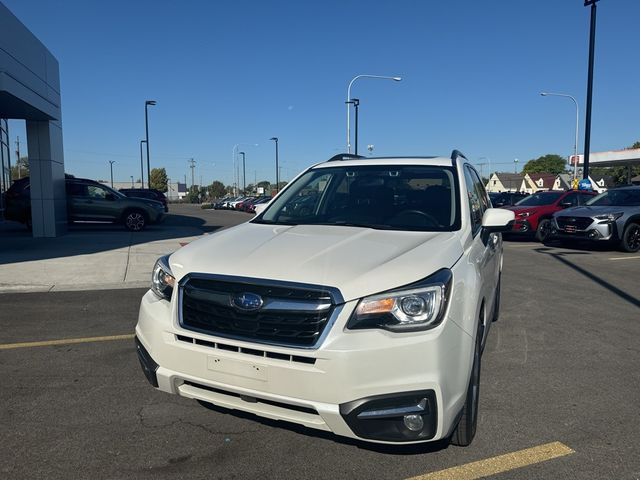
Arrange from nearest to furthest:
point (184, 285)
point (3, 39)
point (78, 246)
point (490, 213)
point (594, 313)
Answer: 1. point (184, 285)
2. point (490, 213)
3. point (594, 313)
4. point (3, 39)
5. point (78, 246)

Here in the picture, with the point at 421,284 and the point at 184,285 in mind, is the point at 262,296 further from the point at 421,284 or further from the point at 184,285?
the point at 421,284

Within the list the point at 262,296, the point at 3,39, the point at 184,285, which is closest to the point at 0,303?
the point at 184,285

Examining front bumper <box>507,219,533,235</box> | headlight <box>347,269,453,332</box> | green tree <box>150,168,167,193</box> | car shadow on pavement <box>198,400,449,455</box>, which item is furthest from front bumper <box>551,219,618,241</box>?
green tree <box>150,168,167,193</box>

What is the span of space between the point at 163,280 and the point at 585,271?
8.98 m

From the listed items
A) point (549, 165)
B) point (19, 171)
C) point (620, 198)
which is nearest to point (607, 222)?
point (620, 198)

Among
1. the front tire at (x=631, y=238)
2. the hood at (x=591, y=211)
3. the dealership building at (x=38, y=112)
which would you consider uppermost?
the dealership building at (x=38, y=112)

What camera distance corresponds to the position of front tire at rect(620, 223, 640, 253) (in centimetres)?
1243

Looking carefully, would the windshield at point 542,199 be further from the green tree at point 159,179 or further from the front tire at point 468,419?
the green tree at point 159,179

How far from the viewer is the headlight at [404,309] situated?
257 centimetres

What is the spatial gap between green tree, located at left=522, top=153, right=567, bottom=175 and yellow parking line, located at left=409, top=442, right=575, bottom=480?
470 feet

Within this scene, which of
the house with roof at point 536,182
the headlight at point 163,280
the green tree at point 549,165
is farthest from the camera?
the green tree at point 549,165

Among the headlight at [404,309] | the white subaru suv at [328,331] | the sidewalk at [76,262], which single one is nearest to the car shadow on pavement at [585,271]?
the white subaru suv at [328,331]

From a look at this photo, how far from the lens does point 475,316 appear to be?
3.02 meters

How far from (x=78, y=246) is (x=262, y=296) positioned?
36.7 feet
